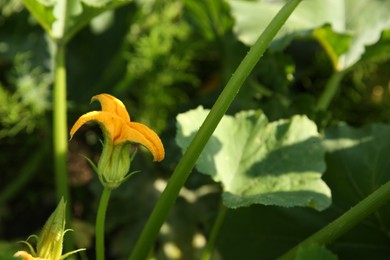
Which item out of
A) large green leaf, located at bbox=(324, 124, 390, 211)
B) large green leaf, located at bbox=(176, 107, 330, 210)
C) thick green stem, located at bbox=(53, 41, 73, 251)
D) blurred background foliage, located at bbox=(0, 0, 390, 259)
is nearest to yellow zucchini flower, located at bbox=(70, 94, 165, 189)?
large green leaf, located at bbox=(176, 107, 330, 210)

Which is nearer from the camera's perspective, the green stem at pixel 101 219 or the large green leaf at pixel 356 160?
the green stem at pixel 101 219

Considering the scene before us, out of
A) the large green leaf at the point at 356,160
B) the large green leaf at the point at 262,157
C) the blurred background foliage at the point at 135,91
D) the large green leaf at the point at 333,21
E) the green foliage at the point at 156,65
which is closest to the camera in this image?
the large green leaf at the point at 262,157

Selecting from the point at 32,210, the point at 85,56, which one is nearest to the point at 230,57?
the point at 85,56

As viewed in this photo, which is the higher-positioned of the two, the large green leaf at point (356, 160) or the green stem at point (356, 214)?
the green stem at point (356, 214)

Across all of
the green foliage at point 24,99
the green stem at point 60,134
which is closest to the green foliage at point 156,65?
the green foliage at point 24,99

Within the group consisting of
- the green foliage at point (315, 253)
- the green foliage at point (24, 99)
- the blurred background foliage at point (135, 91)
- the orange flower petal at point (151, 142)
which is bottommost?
the blurred background foliage at point (135, 91)

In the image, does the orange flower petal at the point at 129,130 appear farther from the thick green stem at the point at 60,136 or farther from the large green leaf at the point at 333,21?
the large green leaf at the point at 333,21
